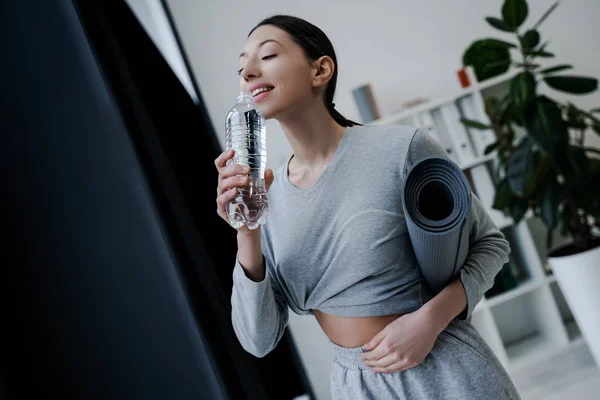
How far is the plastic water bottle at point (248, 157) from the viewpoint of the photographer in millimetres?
856

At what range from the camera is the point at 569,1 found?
3732mm

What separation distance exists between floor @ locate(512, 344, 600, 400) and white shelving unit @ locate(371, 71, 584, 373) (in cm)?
8

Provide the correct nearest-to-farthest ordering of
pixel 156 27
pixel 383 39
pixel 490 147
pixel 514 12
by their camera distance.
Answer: pixel 156 27, pixel 514 12, pixel 490 147, pixel 383 39

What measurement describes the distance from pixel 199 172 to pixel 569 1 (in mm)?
3102

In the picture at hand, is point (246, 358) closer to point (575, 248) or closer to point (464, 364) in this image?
point (464, 364)

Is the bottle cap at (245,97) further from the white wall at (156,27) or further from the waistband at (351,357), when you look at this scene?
the white wall at (156,27)

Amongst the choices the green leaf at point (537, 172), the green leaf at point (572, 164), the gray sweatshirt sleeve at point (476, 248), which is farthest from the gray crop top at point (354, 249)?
the green leaf at point (537, 172)

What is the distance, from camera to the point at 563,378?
299 centimetres

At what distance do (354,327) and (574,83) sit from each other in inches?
98.3

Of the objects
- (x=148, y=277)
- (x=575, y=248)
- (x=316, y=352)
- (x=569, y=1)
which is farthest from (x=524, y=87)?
(x=148, y=277)

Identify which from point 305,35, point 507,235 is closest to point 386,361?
point 305,35

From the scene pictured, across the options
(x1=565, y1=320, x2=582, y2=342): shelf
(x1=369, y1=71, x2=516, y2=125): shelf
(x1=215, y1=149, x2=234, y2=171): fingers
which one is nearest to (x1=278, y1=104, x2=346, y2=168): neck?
(x1=215, y1=149, x2=234, y2=171): fingers

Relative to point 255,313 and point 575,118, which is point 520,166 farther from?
point 255,313

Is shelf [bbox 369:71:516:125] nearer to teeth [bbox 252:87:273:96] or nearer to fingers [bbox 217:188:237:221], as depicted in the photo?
teeth [bbox 252:87:273:96]
